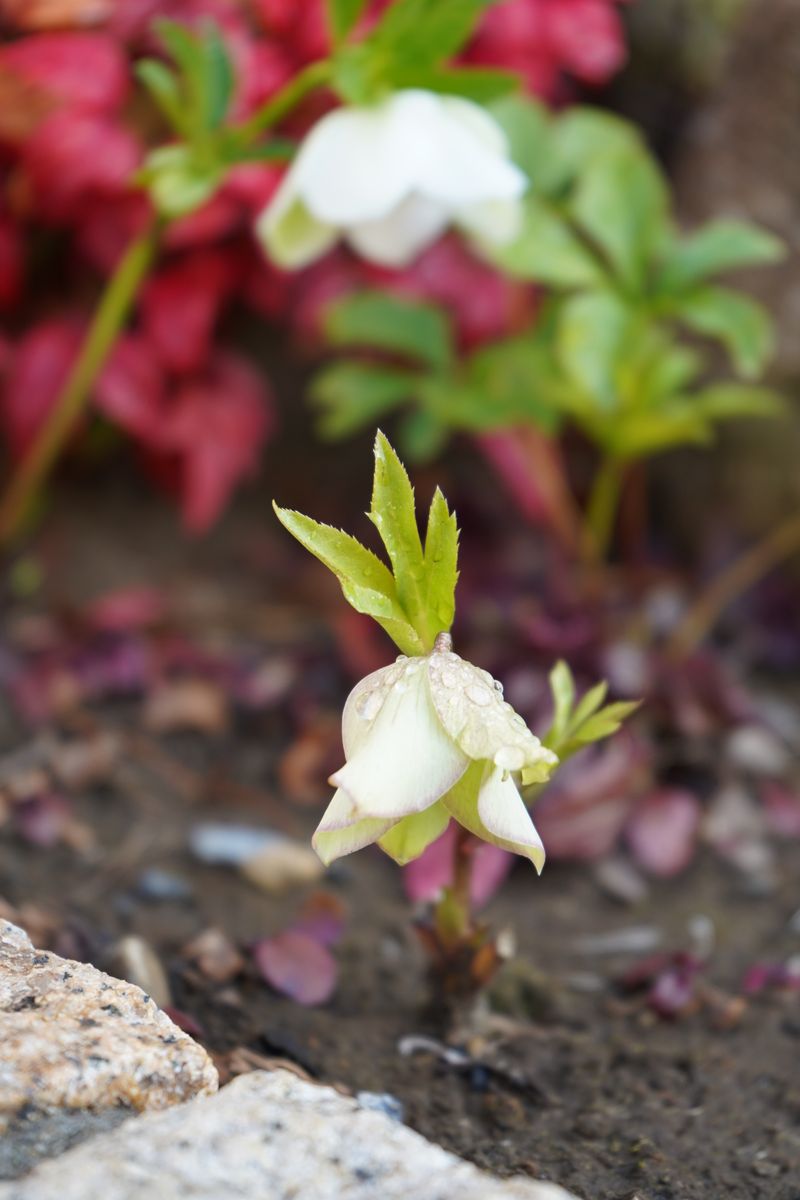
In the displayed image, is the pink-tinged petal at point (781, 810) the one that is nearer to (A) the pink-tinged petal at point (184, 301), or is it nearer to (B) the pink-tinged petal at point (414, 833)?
(B) the pink-tinged petal at point (414, 833)

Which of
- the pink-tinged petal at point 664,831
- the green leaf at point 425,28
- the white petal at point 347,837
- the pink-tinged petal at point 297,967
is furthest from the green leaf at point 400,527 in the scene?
the pink-tinged petal at point 664,831

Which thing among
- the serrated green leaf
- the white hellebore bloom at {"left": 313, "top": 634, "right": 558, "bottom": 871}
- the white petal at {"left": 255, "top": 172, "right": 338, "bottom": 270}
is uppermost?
the serrated green leaf

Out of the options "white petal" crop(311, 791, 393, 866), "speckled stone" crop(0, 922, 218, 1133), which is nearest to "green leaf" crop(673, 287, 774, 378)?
"white petal" crop(311, 791, 393, 866)

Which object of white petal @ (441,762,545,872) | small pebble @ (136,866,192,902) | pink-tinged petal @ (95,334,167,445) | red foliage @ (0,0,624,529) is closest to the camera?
white petal @ (441,762,545,872)

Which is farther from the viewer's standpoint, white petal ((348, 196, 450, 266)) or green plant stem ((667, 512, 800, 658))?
green plant stem ((667, 512, 800, 658))

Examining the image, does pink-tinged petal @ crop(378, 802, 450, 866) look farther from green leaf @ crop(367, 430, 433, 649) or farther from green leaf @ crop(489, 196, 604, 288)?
green leaf @ crop(489, 196, 604, 288)

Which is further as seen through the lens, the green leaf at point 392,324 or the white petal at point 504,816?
the green leaf at point 392,324

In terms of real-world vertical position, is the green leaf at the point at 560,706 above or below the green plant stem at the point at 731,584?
above

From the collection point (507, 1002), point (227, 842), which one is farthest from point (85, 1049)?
point (227, 842)
